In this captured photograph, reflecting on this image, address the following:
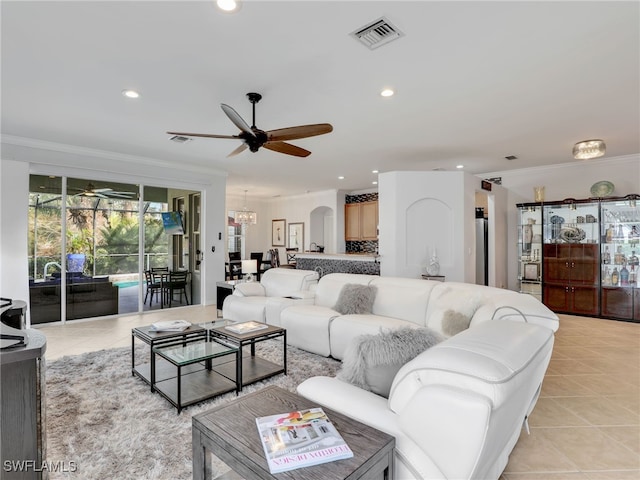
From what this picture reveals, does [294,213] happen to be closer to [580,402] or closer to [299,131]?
[299,131]

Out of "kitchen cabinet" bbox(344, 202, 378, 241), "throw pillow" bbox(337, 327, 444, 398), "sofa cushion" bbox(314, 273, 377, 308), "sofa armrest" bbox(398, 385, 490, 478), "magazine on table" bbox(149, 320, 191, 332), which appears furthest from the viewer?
"kitchen cabinet" bbox(344, 202, 378, 241)

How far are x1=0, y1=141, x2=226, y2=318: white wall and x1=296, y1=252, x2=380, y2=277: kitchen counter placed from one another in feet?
6.17

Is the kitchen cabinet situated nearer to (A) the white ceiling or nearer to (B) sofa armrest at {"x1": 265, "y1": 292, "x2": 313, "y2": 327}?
(A) the white ceiling

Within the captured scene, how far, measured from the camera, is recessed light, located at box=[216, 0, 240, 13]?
194cm

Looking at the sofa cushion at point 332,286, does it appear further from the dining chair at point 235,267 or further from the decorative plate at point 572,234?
the dining chair at point 235,267

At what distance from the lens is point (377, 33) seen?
2.25 metres

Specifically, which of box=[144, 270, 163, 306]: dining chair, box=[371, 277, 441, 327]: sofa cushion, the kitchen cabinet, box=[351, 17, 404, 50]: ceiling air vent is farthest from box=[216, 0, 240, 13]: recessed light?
the kitchen cabinet

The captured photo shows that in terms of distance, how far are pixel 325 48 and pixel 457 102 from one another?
1682 millimetres

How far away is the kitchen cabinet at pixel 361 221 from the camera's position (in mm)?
8922

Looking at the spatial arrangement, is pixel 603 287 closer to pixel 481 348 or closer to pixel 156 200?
pixel 481 348

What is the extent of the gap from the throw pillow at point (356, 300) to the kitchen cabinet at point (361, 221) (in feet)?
17.0

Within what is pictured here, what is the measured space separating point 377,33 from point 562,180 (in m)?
Result: 5.62

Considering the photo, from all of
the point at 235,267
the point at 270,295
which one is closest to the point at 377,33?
the point at 270,295

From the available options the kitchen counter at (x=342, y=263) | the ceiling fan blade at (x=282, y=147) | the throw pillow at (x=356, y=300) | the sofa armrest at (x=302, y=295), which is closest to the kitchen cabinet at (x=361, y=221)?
the kitchen counter at (x=342, y=263)
